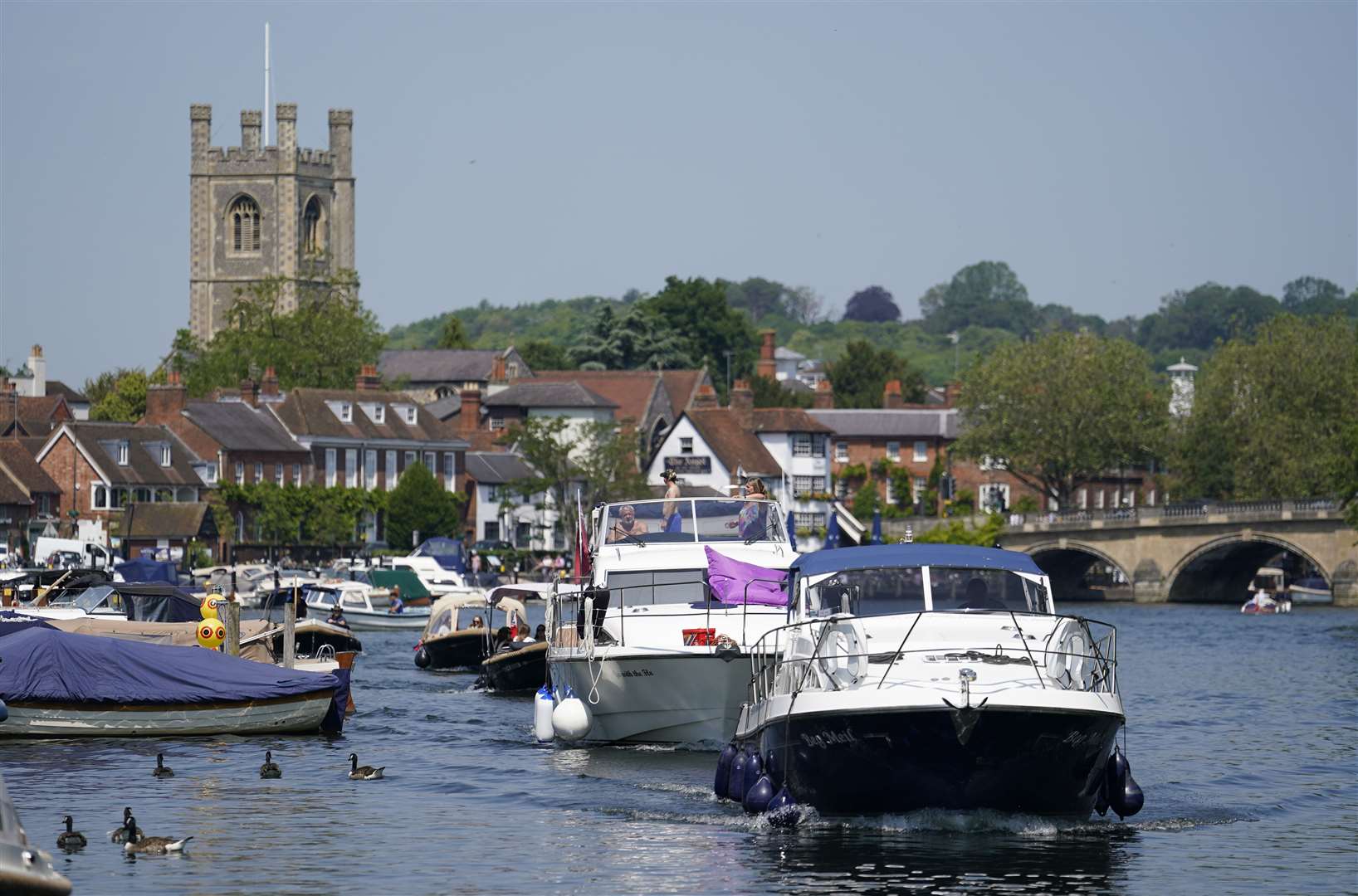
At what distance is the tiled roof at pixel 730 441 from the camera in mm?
137500

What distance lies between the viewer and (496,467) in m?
142

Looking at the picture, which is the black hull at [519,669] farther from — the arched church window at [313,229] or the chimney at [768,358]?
the arched church window at [313,229]

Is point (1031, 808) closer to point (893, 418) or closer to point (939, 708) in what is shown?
point (939, 708)

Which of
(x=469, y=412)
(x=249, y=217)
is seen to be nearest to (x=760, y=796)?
(x=469, y=412)

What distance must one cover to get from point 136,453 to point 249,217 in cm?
6753

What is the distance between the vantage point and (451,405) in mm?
160000

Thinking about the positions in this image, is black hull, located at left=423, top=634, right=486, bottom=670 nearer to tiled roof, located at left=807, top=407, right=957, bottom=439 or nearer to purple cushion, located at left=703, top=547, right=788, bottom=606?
purple cushion, located at left=703, top=547, right=788, bottom=606

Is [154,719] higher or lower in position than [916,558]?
lower

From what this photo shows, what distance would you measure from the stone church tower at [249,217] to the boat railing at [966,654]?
158 m

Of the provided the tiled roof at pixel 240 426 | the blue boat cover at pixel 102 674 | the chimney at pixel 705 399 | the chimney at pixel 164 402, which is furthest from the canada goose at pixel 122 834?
the chimney at pixel 705 399

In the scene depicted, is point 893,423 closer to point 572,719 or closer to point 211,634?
point 211,634

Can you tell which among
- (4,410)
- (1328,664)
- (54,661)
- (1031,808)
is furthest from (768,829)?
(4,410)

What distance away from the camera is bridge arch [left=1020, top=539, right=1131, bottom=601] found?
121438 mm

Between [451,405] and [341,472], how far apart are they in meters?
28.0
